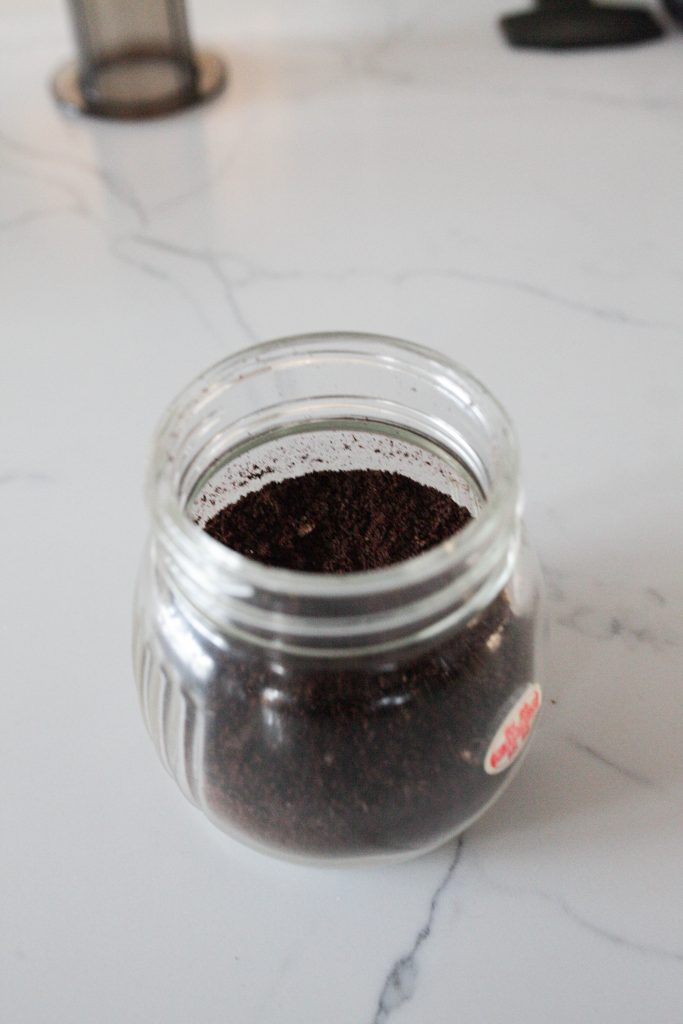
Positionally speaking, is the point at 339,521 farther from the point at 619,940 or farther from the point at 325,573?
the point at 619,940

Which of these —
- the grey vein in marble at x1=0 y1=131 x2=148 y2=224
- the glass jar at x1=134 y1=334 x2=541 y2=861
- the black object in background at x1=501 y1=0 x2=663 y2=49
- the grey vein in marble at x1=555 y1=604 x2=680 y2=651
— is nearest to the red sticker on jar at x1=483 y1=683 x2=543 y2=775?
the glass jar at x1=134 y1=334 x2=541 y2=861

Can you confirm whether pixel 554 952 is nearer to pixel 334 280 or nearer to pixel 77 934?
pixel 77 934

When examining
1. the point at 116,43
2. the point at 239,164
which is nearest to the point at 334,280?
the point at 239,164

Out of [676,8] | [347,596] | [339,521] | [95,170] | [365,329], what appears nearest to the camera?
[347,596]

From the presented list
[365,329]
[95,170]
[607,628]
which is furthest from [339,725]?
[95,170]

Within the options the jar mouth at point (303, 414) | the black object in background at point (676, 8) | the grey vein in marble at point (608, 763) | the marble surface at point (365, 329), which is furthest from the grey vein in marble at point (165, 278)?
the black object in background at point (676, 8)

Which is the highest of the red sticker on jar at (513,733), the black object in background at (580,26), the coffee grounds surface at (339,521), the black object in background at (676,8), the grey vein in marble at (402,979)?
the black object in background at (676,8)

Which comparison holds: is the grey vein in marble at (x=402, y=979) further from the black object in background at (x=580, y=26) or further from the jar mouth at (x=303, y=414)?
the black object in background at (x=580, y=26)
